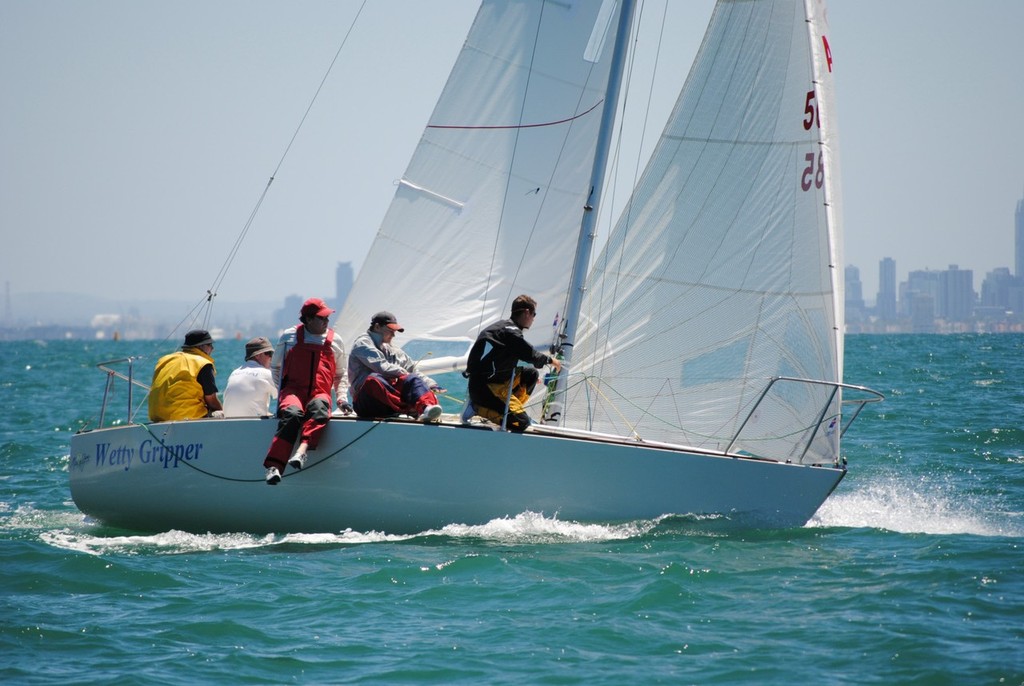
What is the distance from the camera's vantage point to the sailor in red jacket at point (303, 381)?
285 inches

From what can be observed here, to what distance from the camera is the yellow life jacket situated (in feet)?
26.3

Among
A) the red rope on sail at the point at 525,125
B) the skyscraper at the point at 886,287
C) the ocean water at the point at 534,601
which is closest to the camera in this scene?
the ocean water at the point at 534,601

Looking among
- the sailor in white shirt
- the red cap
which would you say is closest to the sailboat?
the sailor in white shirt

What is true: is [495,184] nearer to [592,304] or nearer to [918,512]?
[592,304]

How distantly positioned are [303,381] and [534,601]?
240 cm

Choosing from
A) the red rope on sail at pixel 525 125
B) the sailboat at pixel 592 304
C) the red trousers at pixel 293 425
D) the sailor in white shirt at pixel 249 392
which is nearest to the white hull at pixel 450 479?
the sailboat at pixel 592 304

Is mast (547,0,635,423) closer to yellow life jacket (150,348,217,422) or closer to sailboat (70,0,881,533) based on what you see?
sailboat (70,0,881,533)

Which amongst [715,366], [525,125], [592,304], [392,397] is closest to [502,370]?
[392,397]

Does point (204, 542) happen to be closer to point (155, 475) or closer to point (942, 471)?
point (155, 475)

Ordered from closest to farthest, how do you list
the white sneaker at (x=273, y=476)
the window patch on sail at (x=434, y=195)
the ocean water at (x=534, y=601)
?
the ocean water at (x=534, y=601) < the white sneaker at (x=273, y=476) < the window patch on sail at (x=434, y=195)

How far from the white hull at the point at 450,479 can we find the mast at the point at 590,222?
0.84 metres

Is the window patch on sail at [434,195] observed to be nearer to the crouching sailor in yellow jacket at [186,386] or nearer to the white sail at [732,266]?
the white sail at [732,266]

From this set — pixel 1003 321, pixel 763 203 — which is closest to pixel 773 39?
pixel 763 203

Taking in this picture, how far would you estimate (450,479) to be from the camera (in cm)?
737
